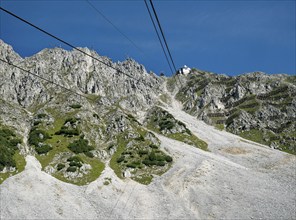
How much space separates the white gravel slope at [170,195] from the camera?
57.0 meters

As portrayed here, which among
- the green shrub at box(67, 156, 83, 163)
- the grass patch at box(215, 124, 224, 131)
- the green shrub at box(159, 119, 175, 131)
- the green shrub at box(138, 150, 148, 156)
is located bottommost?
the green shrub at box(67, 156, 83, 163)

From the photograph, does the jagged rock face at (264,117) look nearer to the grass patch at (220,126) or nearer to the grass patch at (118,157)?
the grass patch at (220,126)

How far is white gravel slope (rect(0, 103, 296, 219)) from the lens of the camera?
56969mm

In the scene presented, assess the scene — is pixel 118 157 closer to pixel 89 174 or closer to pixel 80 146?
pixel 80 146

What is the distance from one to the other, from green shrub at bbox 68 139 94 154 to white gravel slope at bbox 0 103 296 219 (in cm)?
1273

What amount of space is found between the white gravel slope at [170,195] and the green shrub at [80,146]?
12.7 m

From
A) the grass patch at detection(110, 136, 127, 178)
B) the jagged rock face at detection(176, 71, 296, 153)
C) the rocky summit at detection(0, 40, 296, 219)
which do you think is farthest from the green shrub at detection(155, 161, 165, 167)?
the jagged rock face at detection(176, 71, 296, 153)

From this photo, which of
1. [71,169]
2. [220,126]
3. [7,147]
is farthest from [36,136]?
[220,126]

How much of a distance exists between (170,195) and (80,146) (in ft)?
128

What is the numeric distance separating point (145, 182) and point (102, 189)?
12.4m

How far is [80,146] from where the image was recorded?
94250 mm

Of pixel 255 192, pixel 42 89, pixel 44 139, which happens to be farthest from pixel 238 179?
pixel 42 89

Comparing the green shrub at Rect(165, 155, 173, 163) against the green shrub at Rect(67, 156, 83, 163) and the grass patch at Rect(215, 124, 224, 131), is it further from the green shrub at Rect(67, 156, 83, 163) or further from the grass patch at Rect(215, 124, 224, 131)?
the grass patch at Rect(215, 124, 224, 131)

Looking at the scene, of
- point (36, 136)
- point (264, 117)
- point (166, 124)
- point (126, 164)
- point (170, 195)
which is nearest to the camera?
point (170, 195)
